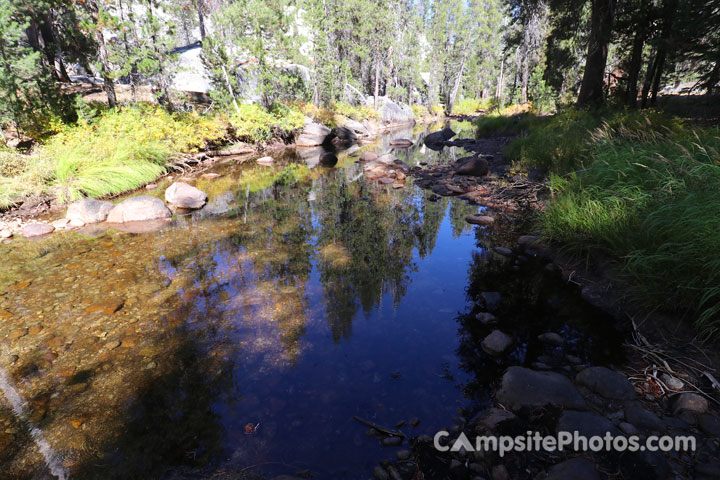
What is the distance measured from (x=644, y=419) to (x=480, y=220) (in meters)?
5.62

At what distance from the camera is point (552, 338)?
3.84m

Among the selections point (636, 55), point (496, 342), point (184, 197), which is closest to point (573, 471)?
point (496, 342)

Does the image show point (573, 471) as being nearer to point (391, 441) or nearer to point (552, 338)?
point (391, 441)

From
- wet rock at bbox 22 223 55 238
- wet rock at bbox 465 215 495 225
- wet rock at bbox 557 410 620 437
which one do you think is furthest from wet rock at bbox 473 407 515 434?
wet rock at bbox 22 223 55 238

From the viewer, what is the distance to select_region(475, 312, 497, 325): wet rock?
4.30m

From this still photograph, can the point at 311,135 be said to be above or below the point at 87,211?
above

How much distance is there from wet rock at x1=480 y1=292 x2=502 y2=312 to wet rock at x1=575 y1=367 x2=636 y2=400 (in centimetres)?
160

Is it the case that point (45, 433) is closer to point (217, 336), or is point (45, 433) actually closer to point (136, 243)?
point (217, 336)

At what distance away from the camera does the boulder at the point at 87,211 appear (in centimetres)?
805

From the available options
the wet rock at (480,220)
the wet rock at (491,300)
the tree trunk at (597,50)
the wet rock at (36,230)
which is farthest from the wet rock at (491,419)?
the tree trunk at (597,50)

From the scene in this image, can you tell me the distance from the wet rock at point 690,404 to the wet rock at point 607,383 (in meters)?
0.26

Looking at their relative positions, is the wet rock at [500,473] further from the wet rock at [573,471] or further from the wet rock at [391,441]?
the wet rock at [391,441]

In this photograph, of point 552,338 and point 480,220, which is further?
point 480,220

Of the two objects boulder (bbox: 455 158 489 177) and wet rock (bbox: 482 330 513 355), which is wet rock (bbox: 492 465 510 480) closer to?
wet rock (bbox: 482 330 513 355)
